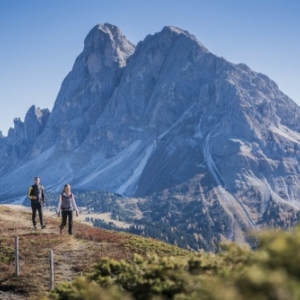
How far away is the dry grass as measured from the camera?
19203 mm

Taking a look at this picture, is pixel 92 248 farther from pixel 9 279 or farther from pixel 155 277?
pixel 155 277

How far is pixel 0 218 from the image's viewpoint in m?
34.8

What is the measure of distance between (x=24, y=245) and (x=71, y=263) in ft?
12.9

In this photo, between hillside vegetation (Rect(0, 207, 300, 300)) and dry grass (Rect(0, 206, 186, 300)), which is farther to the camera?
dry grass (Rect(0, 206, 186, 300))

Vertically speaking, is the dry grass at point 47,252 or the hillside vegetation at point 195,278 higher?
the hillside vegetation at point 195,278

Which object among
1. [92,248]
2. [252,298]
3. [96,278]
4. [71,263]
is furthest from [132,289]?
[92,248]

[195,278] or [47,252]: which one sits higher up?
[195,278]

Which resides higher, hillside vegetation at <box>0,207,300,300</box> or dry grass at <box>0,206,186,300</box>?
hillside vegetation at <box>0,207,300,300</box>

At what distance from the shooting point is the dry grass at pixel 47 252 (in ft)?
63.0

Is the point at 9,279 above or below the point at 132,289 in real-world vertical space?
below

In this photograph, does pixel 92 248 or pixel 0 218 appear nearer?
pixel 92 248

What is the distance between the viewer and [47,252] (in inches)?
915

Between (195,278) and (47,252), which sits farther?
(47,252)

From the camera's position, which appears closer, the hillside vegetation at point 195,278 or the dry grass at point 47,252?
the hillside vegetation at point 195,278
